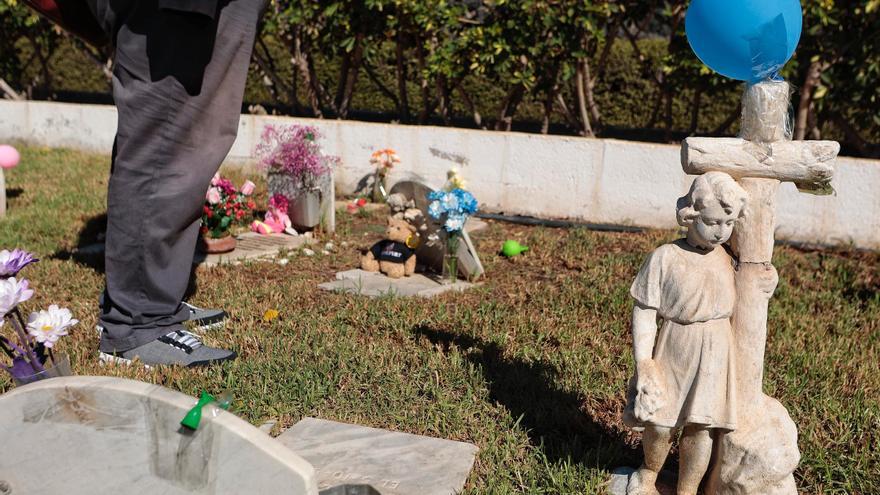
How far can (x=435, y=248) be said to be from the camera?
5.22m

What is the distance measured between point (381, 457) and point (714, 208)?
134 cm

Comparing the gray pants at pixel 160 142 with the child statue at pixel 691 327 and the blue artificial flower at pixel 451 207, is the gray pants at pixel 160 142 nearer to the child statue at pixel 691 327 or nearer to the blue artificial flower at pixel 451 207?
the blue artificial flower at pixel 451 207

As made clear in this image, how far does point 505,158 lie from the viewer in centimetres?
710

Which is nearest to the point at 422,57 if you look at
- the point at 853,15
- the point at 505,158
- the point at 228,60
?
the point at 505,158

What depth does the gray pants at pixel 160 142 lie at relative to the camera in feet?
10.8

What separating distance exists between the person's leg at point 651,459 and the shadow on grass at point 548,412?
0.58 ft

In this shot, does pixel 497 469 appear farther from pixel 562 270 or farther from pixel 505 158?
pixel 505 158

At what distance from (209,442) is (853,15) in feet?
23.9

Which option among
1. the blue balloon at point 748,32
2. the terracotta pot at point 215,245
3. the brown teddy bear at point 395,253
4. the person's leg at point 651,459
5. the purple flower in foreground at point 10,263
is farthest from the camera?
the terracotta pot at point 215,245

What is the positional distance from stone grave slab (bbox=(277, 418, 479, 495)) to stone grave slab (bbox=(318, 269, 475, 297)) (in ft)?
5.70

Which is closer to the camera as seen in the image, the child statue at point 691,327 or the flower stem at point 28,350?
the child statue at point 691,327

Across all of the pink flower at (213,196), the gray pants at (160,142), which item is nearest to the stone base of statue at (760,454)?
the gray pants at (160,142)

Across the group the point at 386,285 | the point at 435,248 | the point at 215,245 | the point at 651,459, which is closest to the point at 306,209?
the point at 215,245

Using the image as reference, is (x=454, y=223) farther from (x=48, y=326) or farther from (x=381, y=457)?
(x=48, y=326)
